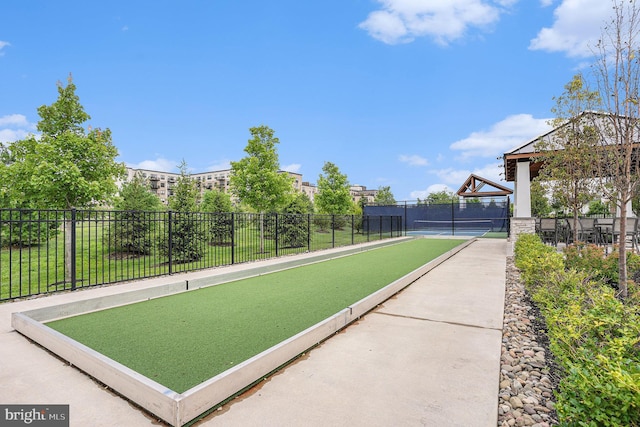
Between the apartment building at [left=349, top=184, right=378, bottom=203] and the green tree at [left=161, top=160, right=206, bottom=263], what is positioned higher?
the apartment building at [left=349, top=184, right=378, bottom=203]

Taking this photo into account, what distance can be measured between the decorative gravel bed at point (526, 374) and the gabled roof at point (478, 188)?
2163 centimetres

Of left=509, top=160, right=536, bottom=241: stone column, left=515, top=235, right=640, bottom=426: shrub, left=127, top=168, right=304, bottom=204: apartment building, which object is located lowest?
left=515, top=235, right=640, bottom=426: shrub

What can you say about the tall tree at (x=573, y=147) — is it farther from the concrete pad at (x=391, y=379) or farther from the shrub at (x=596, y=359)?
the concrete pad at (x=391, y=379)

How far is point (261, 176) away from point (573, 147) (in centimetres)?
1036

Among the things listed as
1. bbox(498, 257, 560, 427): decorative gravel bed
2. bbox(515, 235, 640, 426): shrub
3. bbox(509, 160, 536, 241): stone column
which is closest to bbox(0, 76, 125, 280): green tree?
bbox(498, 257, 560, 427): decorative gravel bed

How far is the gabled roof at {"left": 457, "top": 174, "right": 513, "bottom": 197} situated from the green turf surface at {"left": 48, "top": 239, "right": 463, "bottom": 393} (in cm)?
2058

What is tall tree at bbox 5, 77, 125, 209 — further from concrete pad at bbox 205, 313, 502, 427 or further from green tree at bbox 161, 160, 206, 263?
concrete pad at bbox 205, 313, 502, 427

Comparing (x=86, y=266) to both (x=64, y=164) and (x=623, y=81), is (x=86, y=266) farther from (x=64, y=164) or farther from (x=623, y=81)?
(x=623, y=81)

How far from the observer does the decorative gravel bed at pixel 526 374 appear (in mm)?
2407

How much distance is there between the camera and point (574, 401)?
5.87 ft

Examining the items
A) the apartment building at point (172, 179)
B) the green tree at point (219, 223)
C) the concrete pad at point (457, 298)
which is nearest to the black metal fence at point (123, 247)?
the green tree at point (219, 223)

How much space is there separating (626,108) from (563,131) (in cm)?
468

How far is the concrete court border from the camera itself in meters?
2.34

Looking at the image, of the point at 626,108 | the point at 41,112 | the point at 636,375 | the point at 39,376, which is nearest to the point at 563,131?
the point at 626,108
